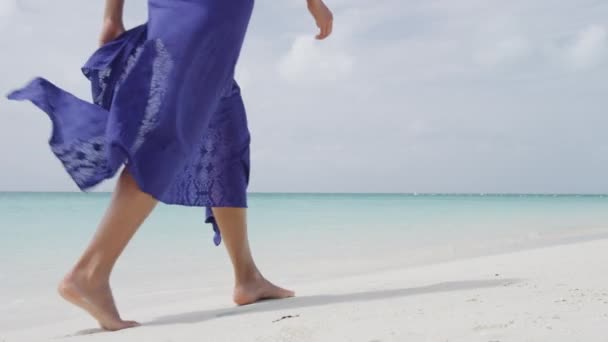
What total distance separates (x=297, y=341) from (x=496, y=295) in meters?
0.72

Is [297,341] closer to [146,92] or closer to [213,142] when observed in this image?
[146,92]

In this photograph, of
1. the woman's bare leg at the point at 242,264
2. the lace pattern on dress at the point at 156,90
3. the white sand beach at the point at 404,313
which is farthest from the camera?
the woman's bare leg at the point at 242,264

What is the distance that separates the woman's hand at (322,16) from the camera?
217cm

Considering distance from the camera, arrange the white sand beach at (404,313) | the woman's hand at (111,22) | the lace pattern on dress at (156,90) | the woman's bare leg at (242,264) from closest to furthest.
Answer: the white sand beach at (404,313)
the lace pattern on dress at (156,90)
the woman's hand at (111,22)
the woman's bare leg at (242,264)

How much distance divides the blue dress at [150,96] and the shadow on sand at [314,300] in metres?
0.42

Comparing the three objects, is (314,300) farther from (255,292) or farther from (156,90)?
(156,90)

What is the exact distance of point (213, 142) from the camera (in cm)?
211

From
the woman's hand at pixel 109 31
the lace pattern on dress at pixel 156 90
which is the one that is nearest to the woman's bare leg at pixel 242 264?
the lace pattern on dress at pixel 156 90

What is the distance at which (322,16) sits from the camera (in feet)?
7.12

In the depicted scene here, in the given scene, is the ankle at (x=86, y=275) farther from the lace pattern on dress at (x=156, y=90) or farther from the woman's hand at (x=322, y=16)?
the woman's hand at (x=322, y=16)

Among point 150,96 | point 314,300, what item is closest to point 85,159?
point 150,96

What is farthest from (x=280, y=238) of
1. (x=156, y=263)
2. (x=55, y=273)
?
(x=55, y=273)

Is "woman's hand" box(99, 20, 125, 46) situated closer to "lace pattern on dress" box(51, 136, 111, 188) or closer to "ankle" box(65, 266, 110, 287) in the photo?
"lace pattern on dress" box(51, 136, 111, 188)

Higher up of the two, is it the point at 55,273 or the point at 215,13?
the point at 215,13
